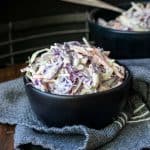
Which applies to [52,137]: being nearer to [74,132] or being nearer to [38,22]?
[74,132]

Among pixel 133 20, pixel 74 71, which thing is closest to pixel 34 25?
pixel 133 20

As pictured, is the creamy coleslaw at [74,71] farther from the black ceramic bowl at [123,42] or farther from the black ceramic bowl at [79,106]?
the black ceramic bowl at [123,42]

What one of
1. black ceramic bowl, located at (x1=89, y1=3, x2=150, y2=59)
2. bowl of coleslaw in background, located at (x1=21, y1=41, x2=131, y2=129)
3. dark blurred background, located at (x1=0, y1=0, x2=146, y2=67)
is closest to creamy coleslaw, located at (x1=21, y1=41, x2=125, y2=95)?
bowl of coleslaw in background, located at (x1=21, y1=41, x2=131, y2=129)

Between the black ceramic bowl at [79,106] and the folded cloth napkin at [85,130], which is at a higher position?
the black ceramic bowl at [79,106]

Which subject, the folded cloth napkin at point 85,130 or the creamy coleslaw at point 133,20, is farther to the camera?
the creamy coleslaw at point 133,20

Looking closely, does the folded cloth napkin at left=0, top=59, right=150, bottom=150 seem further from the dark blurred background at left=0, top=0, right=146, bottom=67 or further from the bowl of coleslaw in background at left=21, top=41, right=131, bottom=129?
the dark blurred background at left=0, top=0, right=146, bottom=67

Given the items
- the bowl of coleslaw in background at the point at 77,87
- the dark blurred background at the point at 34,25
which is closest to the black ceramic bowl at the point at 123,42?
the bowl of coleslaw in background at the point at 77,87
